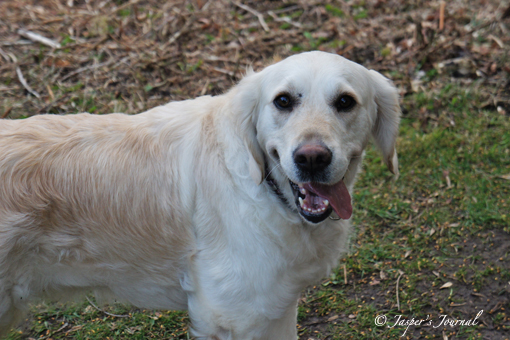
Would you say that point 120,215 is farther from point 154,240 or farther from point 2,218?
point 2,218

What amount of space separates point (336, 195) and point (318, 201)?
0.34 ft

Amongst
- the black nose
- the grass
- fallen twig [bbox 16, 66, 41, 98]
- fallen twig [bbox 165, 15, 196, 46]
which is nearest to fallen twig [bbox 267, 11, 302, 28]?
fallen twig [bbox 165, 15, 196, 46]

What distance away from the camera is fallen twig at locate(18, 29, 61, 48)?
229 inches

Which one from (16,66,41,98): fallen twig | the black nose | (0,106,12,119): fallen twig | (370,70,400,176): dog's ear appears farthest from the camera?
(16,66,41,98): fallen twig

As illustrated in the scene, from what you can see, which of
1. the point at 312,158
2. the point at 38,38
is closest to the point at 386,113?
the point at 312,158

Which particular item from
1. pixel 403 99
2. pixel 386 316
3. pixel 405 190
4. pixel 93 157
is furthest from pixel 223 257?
pixel 403 99

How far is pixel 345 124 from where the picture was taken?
2510 mm

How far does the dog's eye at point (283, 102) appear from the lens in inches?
98.0

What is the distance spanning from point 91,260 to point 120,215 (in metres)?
0.31

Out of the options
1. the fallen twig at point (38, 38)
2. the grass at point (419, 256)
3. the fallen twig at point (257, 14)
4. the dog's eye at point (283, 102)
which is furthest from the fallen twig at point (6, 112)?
the dog's eye at point (283, 102)

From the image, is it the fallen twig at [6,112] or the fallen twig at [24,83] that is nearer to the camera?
the fallen twig at [6,112]

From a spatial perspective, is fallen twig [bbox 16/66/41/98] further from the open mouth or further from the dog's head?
the open mouth

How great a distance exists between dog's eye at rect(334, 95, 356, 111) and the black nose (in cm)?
32

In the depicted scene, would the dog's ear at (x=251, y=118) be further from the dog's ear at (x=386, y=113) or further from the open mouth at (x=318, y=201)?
the dog's ear at (x=386, y=113)
